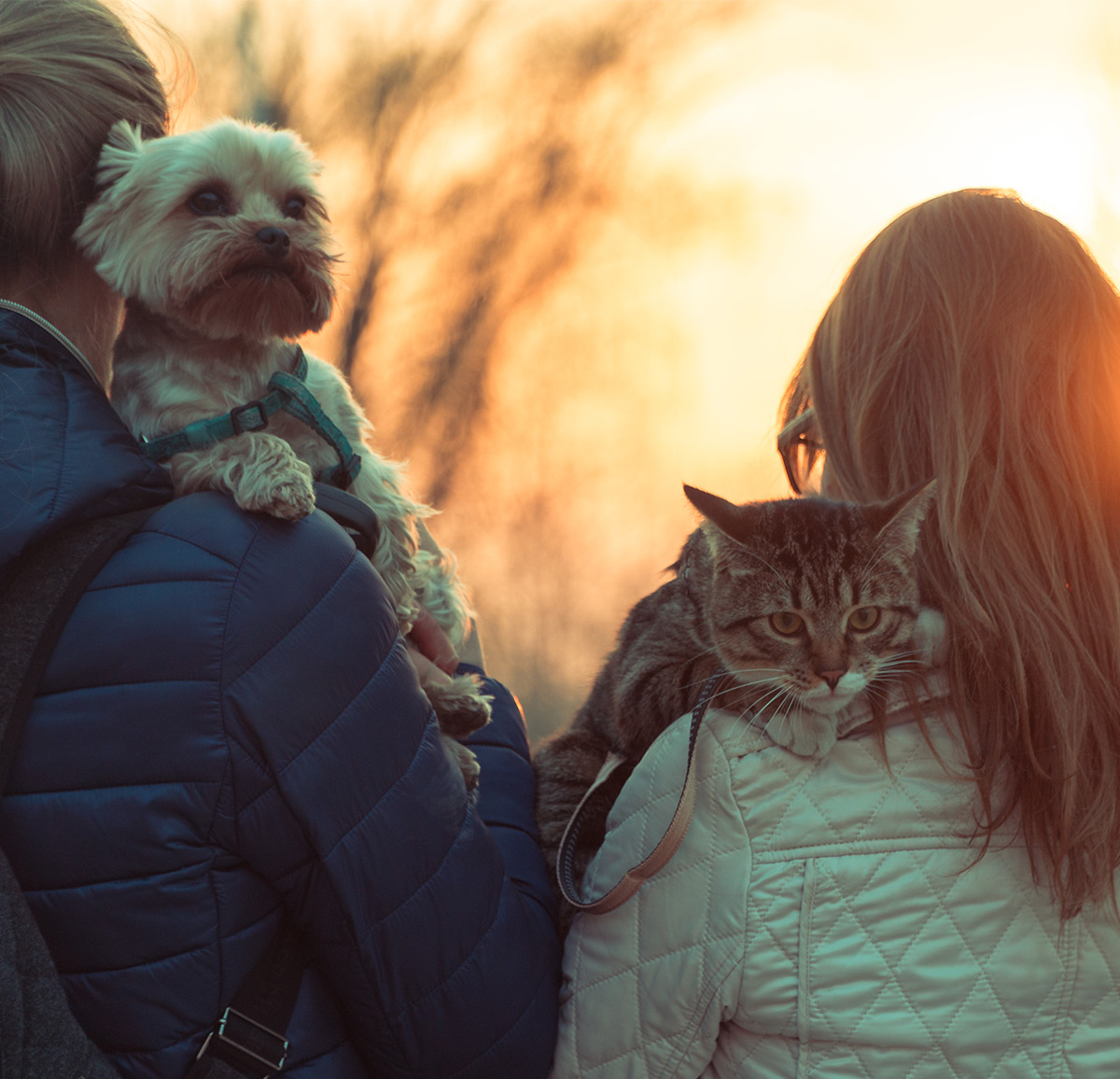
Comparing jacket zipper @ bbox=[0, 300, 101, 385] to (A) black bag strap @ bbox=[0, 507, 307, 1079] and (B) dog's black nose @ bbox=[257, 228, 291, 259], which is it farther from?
(B) dog's black nose @ bbox=[257, 228, 291, 259]

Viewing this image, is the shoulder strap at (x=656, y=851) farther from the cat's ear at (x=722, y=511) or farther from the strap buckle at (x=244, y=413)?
the strap buckle at (x=244, y=413)

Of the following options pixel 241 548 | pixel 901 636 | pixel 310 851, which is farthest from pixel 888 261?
pixel 310 851

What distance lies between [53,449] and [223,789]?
37cm

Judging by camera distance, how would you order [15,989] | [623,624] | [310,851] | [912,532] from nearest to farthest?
[15,989] → [310,851] → [912,532] → [623,624]

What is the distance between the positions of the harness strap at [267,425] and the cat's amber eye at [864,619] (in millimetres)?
833

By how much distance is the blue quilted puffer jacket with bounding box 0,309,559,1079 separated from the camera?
33.6 inches

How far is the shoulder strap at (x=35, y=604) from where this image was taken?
84cm

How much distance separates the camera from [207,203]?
4.72 ft

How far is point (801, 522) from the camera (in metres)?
1.35

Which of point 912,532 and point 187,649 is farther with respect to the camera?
point 912,532

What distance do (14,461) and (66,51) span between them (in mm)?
616

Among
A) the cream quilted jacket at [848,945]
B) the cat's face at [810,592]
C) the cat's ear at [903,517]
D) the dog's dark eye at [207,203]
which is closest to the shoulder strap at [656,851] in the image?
the cream quilted jacket at [848,945]

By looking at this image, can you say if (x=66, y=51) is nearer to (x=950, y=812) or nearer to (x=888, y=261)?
(x=888, y=261)

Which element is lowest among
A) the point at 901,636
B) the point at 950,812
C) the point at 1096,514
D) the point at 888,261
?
the point at 950,812
